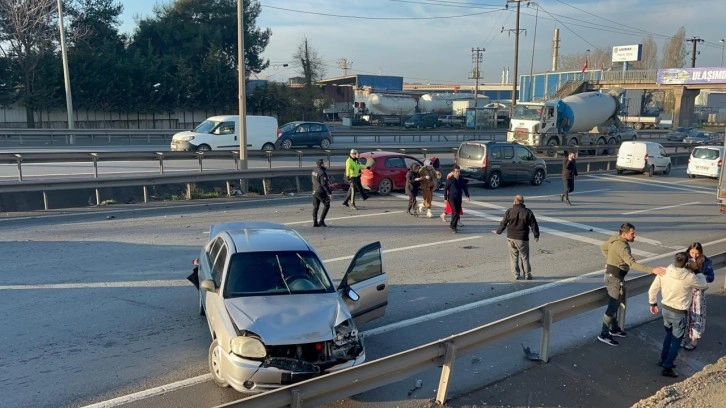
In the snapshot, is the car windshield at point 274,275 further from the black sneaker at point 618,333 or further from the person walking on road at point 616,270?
the black sneaker at point 618,333

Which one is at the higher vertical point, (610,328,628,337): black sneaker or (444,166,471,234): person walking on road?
(444,166,471,234): person walking on road

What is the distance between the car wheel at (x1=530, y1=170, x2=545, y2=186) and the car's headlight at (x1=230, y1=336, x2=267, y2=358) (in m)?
19.6

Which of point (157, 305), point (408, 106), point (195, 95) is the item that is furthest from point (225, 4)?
point (157, 305)

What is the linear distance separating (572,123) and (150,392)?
121 ft

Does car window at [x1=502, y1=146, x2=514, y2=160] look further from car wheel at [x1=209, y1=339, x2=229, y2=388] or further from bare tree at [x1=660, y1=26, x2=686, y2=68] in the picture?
bare tree at [x1=660, y1=26, x2=686, y2=68]

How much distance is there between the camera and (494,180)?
22.3m

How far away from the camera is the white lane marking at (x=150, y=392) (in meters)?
5.84

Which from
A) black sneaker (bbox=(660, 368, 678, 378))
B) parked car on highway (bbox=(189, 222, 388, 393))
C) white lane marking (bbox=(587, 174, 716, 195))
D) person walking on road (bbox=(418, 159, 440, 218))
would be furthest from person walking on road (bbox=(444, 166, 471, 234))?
white lane marking (bbox=(587, 174, 716, 195))

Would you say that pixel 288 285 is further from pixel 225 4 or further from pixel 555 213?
pixel 225 4

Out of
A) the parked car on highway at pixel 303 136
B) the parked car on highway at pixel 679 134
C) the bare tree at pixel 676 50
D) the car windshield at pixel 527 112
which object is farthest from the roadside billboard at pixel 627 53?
the parked car on highway at pixel 303 136

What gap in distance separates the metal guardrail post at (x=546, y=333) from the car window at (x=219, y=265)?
379 centimetres

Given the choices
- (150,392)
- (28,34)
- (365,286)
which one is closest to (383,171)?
(365,286)

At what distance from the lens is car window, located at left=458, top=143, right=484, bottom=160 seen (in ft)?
72.6

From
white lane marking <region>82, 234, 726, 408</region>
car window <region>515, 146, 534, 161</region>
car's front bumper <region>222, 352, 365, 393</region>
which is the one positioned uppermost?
car window <region>515, 146, 534, 161</region>
